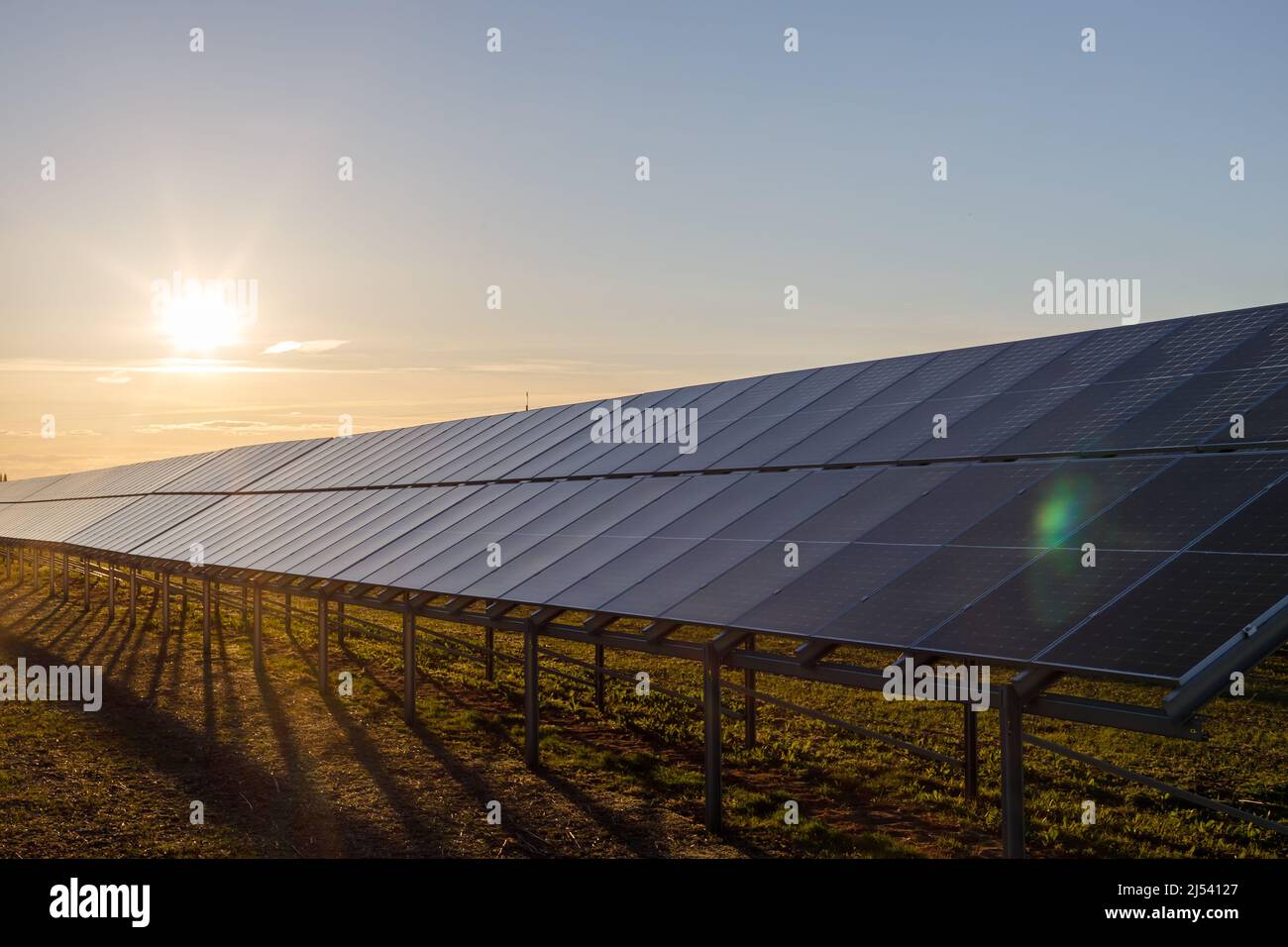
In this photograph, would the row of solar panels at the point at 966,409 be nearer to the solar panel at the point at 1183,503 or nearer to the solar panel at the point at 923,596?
the solar panel at the point at 1183,503

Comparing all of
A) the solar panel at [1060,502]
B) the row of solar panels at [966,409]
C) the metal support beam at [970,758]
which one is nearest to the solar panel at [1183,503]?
the solar panel at [1060,502]

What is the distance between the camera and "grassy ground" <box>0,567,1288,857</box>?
1477cm

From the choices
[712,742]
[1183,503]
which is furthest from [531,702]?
[1183,503]

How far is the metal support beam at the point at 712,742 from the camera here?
1434 cm

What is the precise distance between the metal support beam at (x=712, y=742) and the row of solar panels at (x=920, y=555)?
95 centimetres

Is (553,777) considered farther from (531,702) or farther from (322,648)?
(322,648)

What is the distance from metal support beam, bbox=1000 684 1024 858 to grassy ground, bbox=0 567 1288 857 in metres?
4.12

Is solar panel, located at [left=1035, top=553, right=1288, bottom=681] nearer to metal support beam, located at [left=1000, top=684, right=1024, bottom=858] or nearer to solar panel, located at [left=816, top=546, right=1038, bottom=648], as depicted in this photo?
metal support beam, located at [left=1000, top=684, right=1024, bottom=858]

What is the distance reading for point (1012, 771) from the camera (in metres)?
10.2

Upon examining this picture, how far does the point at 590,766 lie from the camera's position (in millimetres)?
18859

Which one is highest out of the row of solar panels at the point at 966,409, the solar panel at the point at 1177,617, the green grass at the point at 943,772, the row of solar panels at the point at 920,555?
the row of solar panels at the point at 966,409

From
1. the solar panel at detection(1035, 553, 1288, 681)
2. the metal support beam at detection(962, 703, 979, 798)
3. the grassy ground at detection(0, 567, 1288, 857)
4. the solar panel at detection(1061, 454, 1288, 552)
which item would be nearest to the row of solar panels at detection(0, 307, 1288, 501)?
the solar panel at detection(1061, 454, 1288, 552)

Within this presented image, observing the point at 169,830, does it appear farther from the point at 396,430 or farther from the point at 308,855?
the point at 396,430

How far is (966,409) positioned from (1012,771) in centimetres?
969
